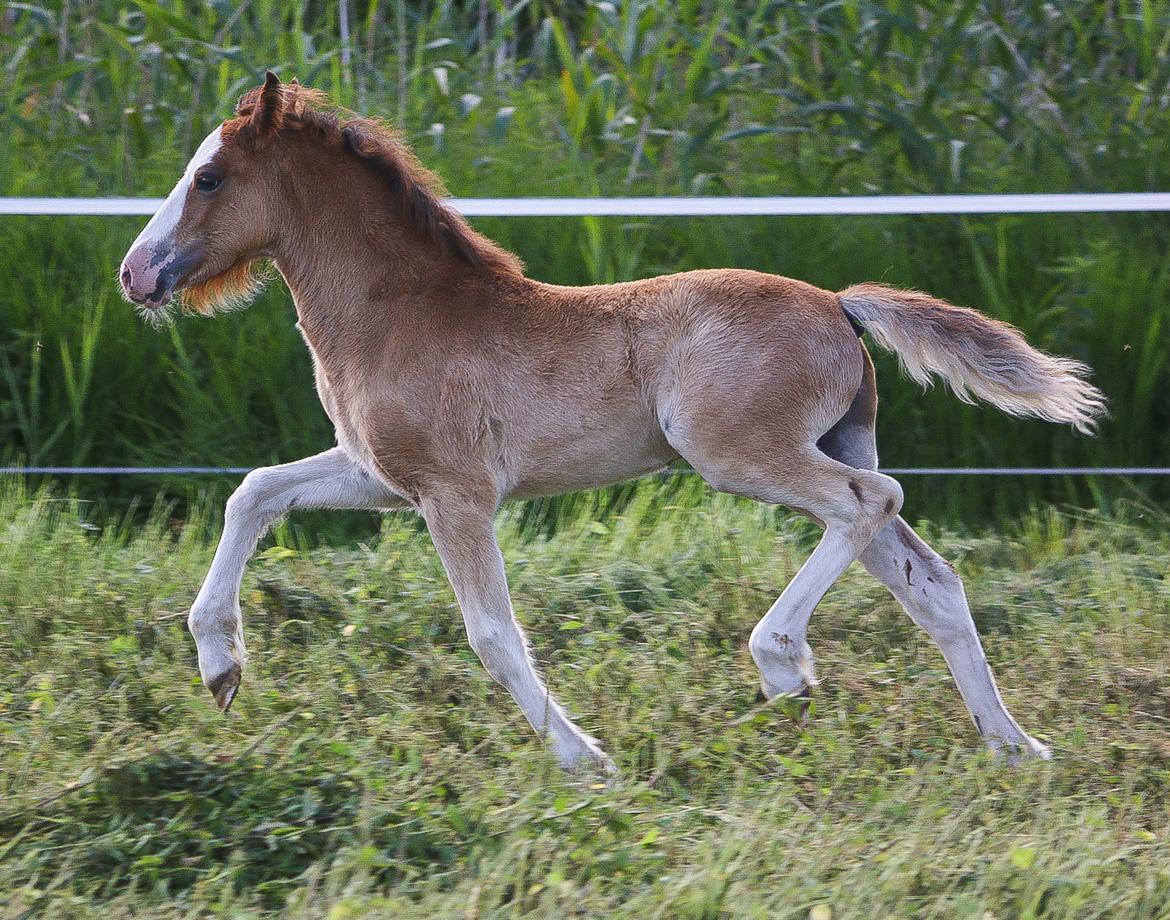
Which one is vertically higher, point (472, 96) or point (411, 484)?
point (472, 96)

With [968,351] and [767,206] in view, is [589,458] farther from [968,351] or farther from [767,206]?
[767,206]

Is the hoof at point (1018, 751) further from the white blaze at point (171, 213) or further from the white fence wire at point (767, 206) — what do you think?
the white blaze at point (171, 213)

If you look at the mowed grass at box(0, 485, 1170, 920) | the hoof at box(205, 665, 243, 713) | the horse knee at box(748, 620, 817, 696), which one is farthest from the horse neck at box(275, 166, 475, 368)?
the horse knee at box(748, 620, 817, 696)

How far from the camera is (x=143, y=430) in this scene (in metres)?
6.09

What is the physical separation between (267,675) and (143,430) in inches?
86.5

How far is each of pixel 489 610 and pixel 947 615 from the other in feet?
4.02

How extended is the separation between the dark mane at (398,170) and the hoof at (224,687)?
127 centimetres

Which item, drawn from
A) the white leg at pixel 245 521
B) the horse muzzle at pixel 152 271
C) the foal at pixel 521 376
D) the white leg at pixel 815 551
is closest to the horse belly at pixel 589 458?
the foal at pixel 521 376

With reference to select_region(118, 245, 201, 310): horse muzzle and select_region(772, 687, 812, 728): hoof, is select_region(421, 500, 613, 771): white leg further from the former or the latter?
select_region(118, 245, 201, 310): horse muzzle

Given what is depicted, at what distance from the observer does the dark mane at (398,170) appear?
3.91 m

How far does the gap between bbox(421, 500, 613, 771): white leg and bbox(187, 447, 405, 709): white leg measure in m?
0.38

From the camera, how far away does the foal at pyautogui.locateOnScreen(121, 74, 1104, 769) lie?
373cm

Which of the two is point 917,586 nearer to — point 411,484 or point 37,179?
point 411,484

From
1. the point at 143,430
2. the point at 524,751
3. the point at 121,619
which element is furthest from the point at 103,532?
the point at 524,751
